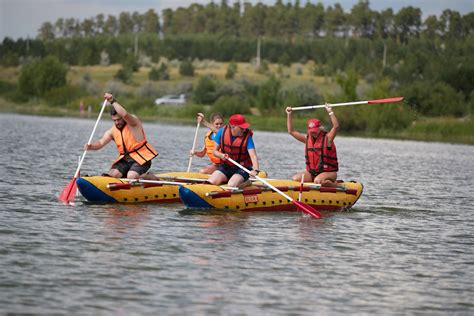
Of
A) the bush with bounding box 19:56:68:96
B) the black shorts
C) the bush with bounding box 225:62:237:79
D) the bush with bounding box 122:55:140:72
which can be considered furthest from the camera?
the bush with bounding box 122:55:140:72

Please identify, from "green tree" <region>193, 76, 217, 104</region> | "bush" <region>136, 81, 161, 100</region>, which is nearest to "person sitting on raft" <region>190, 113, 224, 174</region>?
"green tree" <region>193, 76, 217, 104</region>

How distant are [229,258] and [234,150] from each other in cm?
486

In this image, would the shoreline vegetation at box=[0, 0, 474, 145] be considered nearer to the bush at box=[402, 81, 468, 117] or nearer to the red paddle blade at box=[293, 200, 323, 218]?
the bush at box=[402, 81, 468, 117]

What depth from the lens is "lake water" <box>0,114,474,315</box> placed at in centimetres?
1218

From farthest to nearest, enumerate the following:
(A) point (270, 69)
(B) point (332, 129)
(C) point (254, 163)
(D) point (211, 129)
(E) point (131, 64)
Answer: (A) point (270, 69) → (E) point (131, 64) → (D) point (211, 129) → (B) point (332, 129) → (C) point (254, 163)

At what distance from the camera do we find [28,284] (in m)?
12.5

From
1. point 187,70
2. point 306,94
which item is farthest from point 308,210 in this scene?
point 187,70

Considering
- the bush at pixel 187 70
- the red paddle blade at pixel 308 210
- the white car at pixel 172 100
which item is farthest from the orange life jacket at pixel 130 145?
the bush at pixel 187 70

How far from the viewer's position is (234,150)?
766 inches

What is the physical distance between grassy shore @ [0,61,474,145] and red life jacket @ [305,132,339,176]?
39.4 meters

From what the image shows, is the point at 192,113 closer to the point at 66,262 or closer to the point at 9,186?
the point at 9,186

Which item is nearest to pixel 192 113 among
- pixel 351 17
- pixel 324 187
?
pixel 324 187

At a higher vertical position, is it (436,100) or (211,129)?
(436,100)

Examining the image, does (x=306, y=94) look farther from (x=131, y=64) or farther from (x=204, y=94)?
(x=131, y=64)
